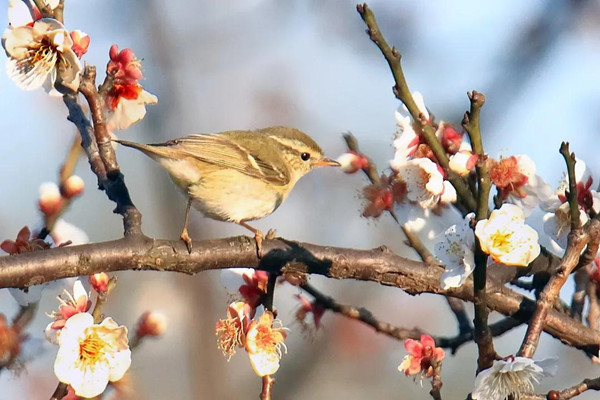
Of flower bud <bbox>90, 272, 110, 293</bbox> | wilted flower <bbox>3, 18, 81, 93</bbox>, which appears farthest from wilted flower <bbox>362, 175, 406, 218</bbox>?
wilted flower <bbox>3, 18, 81, 93</bbox>

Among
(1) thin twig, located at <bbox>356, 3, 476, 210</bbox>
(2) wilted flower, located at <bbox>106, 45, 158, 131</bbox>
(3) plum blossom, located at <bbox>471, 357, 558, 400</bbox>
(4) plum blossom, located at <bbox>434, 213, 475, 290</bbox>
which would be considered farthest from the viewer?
(2) wilted flower, located at <bbox>106, 45, 158, 131</bbox>

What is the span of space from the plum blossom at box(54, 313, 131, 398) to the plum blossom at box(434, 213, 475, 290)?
2.61 ft

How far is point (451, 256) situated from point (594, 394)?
4235 mm

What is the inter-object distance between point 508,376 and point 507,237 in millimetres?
307

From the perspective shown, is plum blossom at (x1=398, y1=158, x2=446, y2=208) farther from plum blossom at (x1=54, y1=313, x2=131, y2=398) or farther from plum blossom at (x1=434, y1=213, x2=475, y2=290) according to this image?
plum blossom at (x1=54, y1=313, x2=131, y2=398)

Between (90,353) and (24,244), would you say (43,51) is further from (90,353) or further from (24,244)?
(90,353)

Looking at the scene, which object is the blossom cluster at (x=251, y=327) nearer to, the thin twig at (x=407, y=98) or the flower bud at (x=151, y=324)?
the flower bud at (x=151, y=324)

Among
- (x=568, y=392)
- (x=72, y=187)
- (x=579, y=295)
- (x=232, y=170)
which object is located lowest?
(x=72, y=187)

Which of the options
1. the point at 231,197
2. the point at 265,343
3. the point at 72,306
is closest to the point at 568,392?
the point at 265,343

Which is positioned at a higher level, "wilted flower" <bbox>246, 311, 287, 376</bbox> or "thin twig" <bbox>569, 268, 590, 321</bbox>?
"thin twig" <bbox>569, 268, 590, 321</bbox>

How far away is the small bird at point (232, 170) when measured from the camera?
3467mm

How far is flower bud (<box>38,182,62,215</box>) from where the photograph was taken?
2422 mm

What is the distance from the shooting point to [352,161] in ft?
8.53

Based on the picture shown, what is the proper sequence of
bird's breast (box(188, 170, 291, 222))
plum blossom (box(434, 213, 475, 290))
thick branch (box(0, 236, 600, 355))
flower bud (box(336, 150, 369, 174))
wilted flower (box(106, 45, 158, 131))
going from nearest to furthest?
plum blossom (box(434, 213, 475, 290)) < thick branch (box(0, 236, 600, 355)) < wilted flower (box(106, 45, 158, 131)) < flower bud (box(336, 150, 369, 174)) < bird's breast (box(188, 170, 291, 222))
